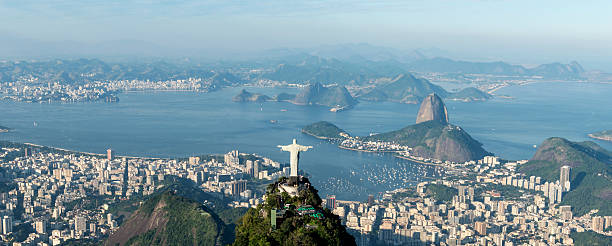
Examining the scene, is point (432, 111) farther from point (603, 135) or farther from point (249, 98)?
point (249, 98)

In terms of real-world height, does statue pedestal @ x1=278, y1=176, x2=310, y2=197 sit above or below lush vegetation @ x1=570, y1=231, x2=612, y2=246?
above

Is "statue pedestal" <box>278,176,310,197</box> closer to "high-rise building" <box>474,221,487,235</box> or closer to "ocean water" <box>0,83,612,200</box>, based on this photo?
"high-rise building" <box>474,221,487,235</box>

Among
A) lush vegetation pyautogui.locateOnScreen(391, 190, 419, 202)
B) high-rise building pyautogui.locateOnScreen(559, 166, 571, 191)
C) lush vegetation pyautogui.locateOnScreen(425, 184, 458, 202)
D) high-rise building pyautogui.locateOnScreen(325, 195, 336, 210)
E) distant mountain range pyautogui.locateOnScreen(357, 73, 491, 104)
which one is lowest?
lush vegetation pyautogui.locateOnScreen(391, 190, 419, 202)

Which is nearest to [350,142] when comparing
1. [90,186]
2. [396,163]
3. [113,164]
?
[396,163]

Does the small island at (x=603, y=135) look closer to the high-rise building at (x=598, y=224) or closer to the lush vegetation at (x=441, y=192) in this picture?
the lush vegetation at (x=441, y=192)

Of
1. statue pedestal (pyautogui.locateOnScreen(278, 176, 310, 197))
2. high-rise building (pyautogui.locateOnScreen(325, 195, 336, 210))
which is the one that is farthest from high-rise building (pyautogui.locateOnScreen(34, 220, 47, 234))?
statue pedestal (pyautogui.locateOnScreen(278, 176, 310, 197))

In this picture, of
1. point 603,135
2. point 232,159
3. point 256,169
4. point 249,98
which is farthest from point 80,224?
point 249,98
